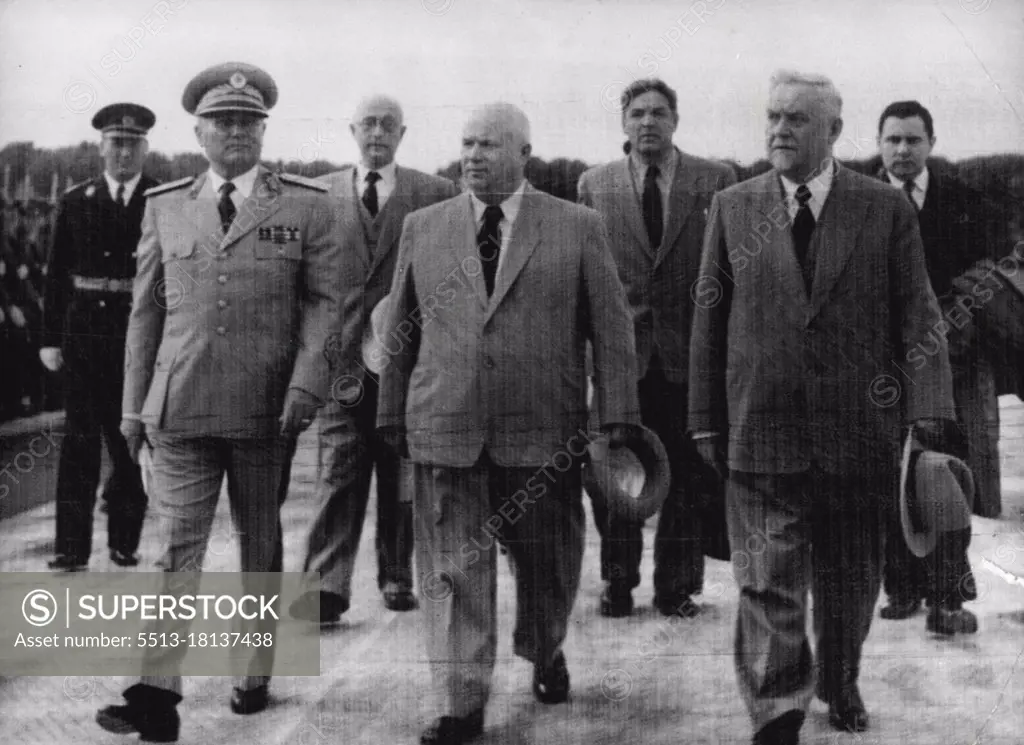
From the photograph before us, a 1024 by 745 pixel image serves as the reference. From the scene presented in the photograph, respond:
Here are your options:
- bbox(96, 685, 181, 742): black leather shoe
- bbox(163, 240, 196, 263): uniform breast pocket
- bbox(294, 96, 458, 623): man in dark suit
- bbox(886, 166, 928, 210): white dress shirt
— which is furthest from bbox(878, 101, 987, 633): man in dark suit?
bbox(96, 685, 181, 742): black leather shoe

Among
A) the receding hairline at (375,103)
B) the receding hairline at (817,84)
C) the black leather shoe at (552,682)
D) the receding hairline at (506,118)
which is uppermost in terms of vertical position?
the receding hairline at (817,84)

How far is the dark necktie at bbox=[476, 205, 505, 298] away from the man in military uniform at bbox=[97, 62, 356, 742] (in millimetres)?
580

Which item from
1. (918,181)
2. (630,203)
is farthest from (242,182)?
(918,181)

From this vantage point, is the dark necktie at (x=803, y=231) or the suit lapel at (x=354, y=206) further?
the suit lapel at (x=354, y=206)

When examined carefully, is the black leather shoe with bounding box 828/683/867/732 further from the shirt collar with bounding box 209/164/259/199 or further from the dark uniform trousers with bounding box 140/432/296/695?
the shirt collar with bounding box 209/164/259/199

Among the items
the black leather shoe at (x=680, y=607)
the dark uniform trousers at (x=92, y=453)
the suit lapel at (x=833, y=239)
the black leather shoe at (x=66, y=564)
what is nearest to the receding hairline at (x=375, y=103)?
the dark uniform trousers at (x=92, y=453)

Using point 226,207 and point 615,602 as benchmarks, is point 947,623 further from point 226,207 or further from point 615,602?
point 226,207

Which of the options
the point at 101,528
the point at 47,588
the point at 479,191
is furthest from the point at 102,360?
the point at 479,191

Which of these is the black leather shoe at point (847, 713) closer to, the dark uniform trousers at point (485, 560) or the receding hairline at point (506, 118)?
the dark uniform trousers at point (485, 560)

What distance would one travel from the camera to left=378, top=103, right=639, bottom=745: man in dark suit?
158 inches

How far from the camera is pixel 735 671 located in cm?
428

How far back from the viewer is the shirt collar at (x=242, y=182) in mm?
4246

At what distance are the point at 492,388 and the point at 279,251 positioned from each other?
0.98 m

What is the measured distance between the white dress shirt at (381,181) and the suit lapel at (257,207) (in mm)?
321
